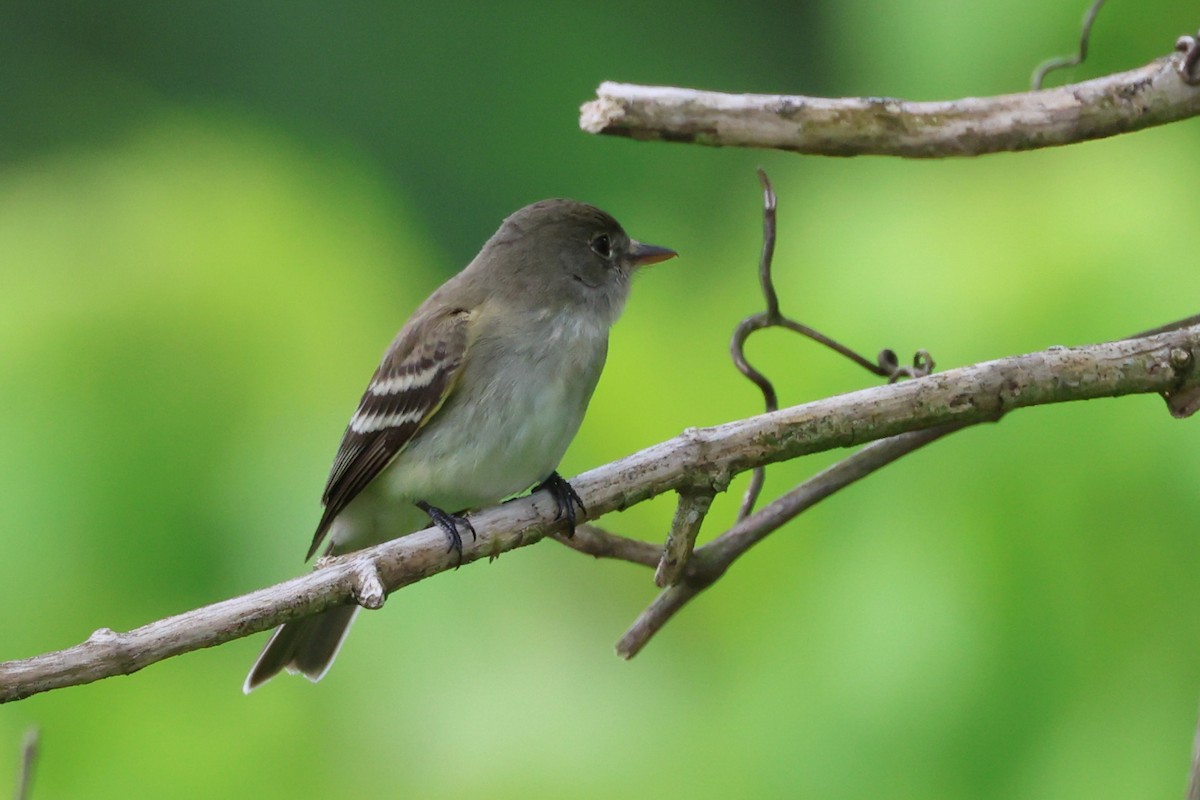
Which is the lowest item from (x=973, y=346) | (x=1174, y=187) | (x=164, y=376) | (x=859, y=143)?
(x=164, y=376)

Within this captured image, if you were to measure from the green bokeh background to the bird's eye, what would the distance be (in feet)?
0.42

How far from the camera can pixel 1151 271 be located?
1767 millimetres

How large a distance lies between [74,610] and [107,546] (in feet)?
0.31

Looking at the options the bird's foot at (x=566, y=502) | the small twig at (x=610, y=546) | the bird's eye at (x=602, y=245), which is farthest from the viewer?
the bird's eye at (x=602, y=245)

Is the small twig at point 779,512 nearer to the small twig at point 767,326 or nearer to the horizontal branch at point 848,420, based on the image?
the small twig at point 767,326

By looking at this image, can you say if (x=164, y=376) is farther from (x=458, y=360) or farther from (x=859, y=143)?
(x=859, y=143)

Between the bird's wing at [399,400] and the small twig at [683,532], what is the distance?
20.7 inches

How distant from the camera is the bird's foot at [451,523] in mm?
1324

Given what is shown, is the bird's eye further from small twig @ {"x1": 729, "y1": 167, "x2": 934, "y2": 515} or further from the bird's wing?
small twig @ {"x1": 729, "y1": 167, "x2": 934, "y2": 515}

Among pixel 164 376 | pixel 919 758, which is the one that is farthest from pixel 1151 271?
pixel 164 376

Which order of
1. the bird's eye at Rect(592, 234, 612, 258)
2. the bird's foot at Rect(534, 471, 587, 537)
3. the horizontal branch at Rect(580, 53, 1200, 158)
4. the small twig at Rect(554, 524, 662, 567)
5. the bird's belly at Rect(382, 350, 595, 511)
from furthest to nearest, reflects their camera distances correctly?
1. the bird's eye at Rect(592, 234, 612, 258)
2. the bird's belly at Rect(382, 350, 595, 511)
3. the small twig at Rect(554, 524, 662, 567)
4. the bird's foot at Rect(534, 471, 587, 537)
5. the horizontal branch at Rect(580, 53, 1200, 158)

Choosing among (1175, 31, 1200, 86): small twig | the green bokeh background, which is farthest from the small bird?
(1175, 31, 1200, 86): small twig

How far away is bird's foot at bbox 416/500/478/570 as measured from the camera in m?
1.32

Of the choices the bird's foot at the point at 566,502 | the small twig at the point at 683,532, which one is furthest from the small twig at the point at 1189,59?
the bird's foot at the point at 566,502
